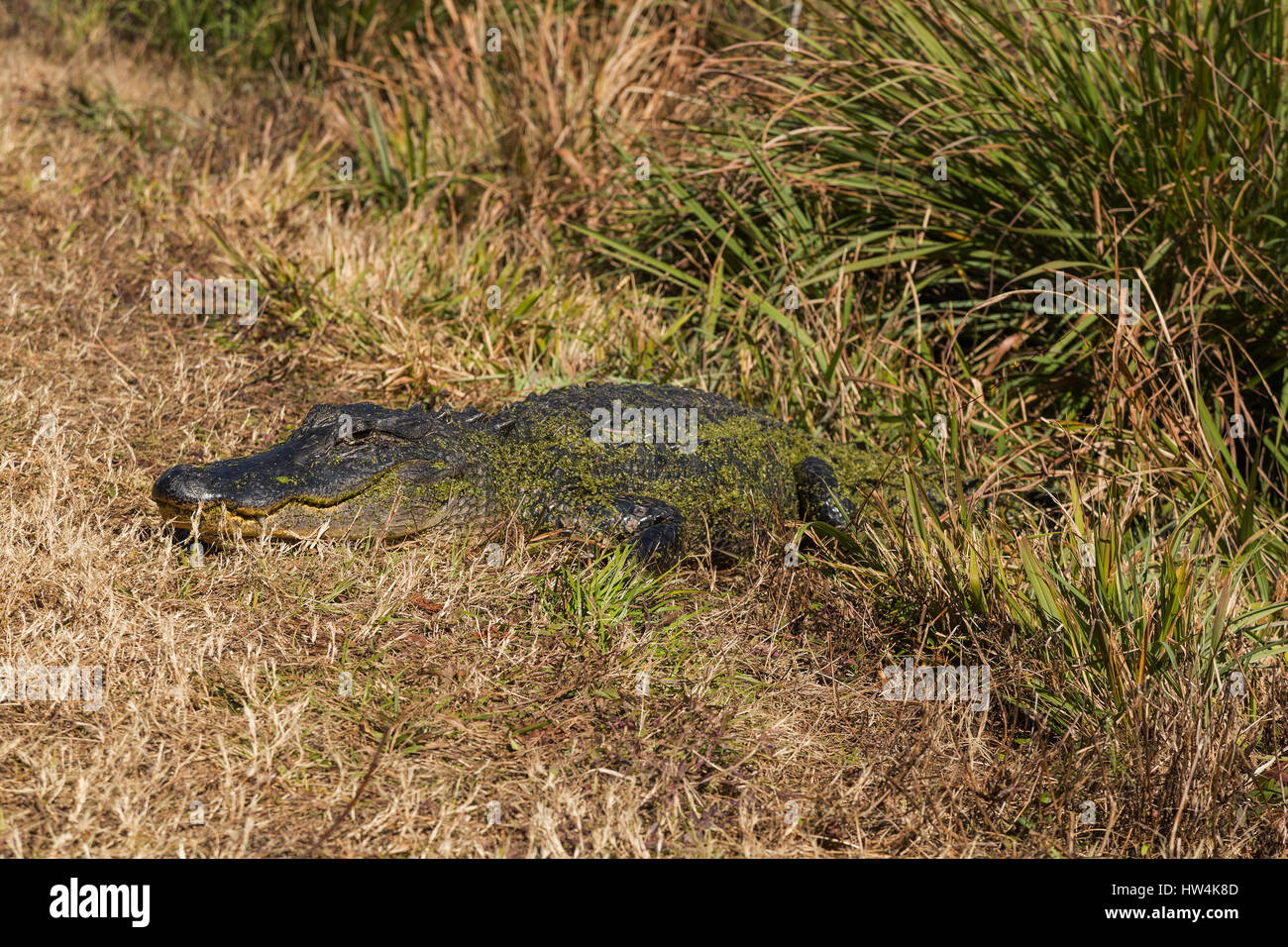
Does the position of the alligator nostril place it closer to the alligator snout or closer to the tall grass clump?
the alligator snout

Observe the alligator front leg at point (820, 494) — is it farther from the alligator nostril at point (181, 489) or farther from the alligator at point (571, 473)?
the alligator nostril at point (181, 489)

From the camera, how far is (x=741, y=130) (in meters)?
4.92

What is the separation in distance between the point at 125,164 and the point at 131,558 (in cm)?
340

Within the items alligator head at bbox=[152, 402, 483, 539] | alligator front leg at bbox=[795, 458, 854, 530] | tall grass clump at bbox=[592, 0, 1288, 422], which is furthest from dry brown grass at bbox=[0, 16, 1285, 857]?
tall grass clump at bbox=[592, 0, 1288, 422]

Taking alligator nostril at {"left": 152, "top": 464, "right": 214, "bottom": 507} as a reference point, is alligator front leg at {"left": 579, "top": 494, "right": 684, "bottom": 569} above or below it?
below

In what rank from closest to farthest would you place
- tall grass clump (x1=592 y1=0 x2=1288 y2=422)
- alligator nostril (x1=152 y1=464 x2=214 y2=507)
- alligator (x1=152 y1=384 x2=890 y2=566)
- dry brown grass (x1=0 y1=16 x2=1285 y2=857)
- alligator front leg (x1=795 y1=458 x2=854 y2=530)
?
dry brown grass (x1=0 y1=16 x2=1285 y2=857)
alligator nostril (x1=152 y1=464 x2=214 y2=507)
alligator (x1=152 y1=384 x2=890 y2=566)
alligator front leg (x1=795 y1=458 x2=854 y2=530)
tall grass clump (x1=592 y1=0 x2=1288 y2=422)

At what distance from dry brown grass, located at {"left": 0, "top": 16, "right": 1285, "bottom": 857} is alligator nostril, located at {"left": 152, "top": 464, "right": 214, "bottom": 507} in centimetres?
17

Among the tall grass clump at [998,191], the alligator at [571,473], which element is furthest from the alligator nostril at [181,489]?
the tall grass clump at [998,191]

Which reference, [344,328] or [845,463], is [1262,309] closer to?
[845,463]

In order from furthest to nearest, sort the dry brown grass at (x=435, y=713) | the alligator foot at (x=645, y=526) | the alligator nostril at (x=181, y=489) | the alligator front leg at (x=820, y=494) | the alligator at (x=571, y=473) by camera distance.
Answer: the alligator front leg at (x=820, y=494)
the alligator foot at (x=645, y=526)
the alligator at (x=571, y=473)
the alligator nostril at (x=181, y=489)
the dry brown grass at (x=435, y=713)

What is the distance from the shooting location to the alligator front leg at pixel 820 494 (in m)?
3.84

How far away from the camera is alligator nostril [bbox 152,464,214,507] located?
119 inches

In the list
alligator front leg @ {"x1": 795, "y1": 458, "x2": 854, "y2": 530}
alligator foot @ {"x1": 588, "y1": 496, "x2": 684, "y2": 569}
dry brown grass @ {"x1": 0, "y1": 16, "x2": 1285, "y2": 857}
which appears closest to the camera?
dry brown grass @ {"x1": 0, "y1": 16, "x2": 1285, "y2": 857}

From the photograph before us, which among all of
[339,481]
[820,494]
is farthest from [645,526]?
[339,481]
